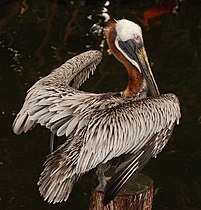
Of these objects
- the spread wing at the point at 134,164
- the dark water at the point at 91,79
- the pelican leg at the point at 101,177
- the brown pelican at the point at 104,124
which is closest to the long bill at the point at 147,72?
the brown pelican at the point at 104,124

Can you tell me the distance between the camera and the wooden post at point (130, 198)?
3742 millimetres

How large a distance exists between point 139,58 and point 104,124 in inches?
24.8

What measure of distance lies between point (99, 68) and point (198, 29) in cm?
223

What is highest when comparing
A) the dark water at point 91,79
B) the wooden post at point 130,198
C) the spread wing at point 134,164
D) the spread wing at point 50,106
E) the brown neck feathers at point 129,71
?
the brown neck feathers at point 129,71

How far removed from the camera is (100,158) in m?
3.71

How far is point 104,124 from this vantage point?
3.75 meters

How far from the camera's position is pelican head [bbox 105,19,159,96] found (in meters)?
4.13

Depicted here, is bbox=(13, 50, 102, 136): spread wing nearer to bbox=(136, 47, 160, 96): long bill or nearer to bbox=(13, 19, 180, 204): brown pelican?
bbox=(13, 19, 180, 204): brown pelican

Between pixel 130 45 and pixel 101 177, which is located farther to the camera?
pixel 130 45

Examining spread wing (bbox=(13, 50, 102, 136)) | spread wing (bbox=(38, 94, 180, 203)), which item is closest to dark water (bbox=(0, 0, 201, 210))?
spread wing (bbox=(13, 50, 102, 136))

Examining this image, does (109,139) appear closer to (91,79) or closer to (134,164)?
(134,164)

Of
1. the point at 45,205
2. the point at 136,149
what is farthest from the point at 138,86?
the point at 45,205

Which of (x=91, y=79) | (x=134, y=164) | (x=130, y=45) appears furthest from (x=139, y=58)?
(x=91, y=79)

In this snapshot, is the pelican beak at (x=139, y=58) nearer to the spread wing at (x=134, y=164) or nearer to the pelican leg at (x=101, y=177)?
the spread wing at (x=134, y=164)
